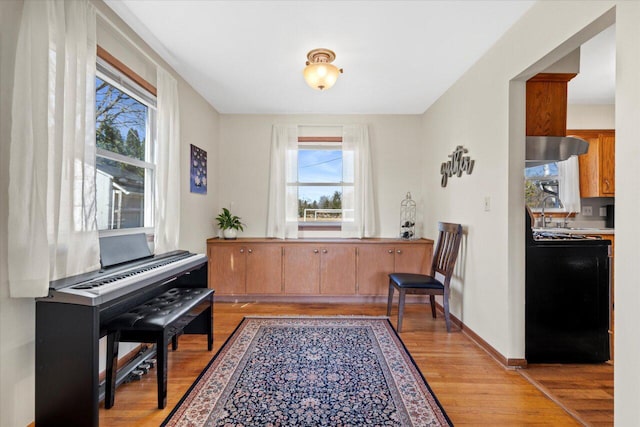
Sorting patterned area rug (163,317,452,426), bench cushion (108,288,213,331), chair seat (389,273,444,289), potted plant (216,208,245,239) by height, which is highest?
potted plant (216,208,245,239)

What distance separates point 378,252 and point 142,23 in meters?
3.23

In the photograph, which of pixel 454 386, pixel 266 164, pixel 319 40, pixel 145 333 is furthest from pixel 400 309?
pixel 266 164

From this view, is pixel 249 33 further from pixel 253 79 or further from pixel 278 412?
pixel 278 412

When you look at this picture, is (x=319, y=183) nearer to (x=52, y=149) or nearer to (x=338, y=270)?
(x=338, y=270)

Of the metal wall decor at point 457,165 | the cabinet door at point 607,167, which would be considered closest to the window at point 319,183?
the metal wall decor at point 457,165

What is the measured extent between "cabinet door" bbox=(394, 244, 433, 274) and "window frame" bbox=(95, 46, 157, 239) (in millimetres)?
2778

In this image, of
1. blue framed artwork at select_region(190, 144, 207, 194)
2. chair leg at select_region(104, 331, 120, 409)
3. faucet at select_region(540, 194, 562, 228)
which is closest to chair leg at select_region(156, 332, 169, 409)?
chair leg at select_region(104, 331, 120, 409)

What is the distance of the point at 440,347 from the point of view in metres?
2.61

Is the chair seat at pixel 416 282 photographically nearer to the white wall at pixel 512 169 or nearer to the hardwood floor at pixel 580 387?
the white wall at pixel 512 169

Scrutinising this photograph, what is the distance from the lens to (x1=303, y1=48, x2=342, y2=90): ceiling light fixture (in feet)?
8.04

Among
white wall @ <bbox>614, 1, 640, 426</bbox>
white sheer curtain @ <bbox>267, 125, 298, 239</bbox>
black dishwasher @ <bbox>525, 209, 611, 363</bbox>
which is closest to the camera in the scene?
white wall @ <bbox>614, 1, 640, 426</bbox>

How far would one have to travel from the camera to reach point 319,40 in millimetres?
2426

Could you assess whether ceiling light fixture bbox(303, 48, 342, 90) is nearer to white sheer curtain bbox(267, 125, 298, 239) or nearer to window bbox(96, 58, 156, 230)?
window bbox(96, 58, 156, 230)

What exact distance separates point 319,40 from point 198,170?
2.01m
